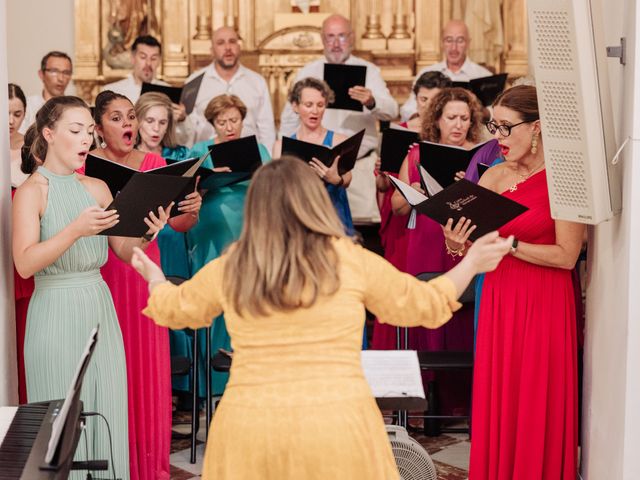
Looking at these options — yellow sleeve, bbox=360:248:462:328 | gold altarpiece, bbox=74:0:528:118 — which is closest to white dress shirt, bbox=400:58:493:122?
gold altarpiece, bbox=74:0:528:118

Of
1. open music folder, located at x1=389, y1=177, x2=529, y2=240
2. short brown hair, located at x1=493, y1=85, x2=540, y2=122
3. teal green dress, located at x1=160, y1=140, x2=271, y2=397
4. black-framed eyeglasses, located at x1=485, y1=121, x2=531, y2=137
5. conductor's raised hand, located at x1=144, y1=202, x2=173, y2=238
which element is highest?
short brown hair, located at x1=493, y1=85, x2=540, y2=122

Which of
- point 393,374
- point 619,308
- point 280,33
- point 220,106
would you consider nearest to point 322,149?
point 220,106

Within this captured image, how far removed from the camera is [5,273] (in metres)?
4.27

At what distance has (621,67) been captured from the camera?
3.83 metres

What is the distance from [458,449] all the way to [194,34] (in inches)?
233

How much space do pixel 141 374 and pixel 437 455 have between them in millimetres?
1618

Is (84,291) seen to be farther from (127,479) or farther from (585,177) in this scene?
(585,177)

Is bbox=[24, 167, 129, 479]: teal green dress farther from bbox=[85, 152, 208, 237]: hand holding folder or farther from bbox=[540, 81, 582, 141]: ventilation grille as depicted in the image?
bbox=[540, 81, 582, 141]: ventilation grille

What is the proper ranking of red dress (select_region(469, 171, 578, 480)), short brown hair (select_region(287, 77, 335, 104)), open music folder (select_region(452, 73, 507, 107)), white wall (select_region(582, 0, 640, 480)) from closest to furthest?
white wall (select_region(582, 0, 640, 480)), red dress (select_region(469, 171, 578, 480)), short brown hair (select_region(287, 77, 335, 104)), open music folder (select_region(452, 73, 507, 107))

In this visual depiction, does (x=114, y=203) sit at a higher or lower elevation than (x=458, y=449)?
higher

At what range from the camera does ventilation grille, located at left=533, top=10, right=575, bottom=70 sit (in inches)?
147

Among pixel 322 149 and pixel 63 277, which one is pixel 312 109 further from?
pixel 63 277

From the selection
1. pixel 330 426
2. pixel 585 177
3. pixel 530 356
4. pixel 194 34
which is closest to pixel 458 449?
pixel 530 356

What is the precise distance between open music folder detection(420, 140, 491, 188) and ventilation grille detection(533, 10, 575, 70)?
64.2 inches
